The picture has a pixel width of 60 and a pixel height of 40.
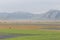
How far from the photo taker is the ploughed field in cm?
717

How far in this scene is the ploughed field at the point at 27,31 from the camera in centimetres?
717

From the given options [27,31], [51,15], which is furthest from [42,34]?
[51,15]

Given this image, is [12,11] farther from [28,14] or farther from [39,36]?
[39,36]

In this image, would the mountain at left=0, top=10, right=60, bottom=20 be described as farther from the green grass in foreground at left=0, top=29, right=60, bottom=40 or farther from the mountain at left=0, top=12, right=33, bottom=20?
the green grass in foreground at left=0, top=29, right=60, bottom=40

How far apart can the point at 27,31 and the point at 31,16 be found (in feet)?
2.08

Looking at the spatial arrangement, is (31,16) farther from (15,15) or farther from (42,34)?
(42,34)

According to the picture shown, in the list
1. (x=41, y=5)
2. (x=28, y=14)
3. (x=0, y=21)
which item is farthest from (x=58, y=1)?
(x=0, y=21)

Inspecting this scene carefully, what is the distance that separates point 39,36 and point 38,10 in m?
1.05

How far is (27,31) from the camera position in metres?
7.29

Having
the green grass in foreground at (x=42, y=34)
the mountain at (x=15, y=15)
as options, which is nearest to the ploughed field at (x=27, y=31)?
the green grass in foreground at (x=42, y=34)

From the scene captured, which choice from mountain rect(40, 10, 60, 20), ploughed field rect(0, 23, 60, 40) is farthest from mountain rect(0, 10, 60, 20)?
ploughed field rect(0, 23, 60, 40)

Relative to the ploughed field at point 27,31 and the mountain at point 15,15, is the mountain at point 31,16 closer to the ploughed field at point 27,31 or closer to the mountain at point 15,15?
the mountain at point 15,15

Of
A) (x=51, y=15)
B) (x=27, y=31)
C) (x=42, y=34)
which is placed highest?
(x=51, y=15)

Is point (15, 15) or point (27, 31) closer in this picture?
point (15, 15)
